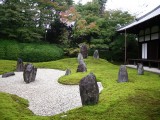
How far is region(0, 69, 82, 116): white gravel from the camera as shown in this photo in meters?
8.84

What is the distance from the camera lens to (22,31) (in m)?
27.9

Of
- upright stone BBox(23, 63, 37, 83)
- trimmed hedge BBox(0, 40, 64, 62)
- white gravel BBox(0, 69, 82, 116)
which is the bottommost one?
white gravel BBox(0, 69, 82, 116)

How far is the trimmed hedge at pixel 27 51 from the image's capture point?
26.0 meters

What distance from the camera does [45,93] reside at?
11.4m

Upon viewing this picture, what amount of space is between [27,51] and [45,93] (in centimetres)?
1601

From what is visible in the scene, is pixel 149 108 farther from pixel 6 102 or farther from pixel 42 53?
pixel 42 53

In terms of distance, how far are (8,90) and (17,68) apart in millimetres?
6867

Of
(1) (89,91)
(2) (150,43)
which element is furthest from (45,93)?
(2) (150,43)

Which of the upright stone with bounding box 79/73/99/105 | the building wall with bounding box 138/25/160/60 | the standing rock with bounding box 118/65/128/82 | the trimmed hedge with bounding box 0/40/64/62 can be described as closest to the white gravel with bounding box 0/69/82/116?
the upright stone with bounding box 79/73/99/105

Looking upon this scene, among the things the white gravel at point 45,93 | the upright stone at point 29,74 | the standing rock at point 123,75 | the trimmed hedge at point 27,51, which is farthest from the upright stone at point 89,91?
the trimmed hedge at point 27,51

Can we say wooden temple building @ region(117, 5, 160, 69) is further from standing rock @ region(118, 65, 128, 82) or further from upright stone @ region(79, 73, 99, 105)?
upright stone @ region(79, 73, 99, 105)

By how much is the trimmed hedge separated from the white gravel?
1071 cm

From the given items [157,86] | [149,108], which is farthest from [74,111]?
[157,86]

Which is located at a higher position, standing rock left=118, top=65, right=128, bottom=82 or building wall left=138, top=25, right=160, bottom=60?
building wall left=138, top=25, right=160, bottom=60
